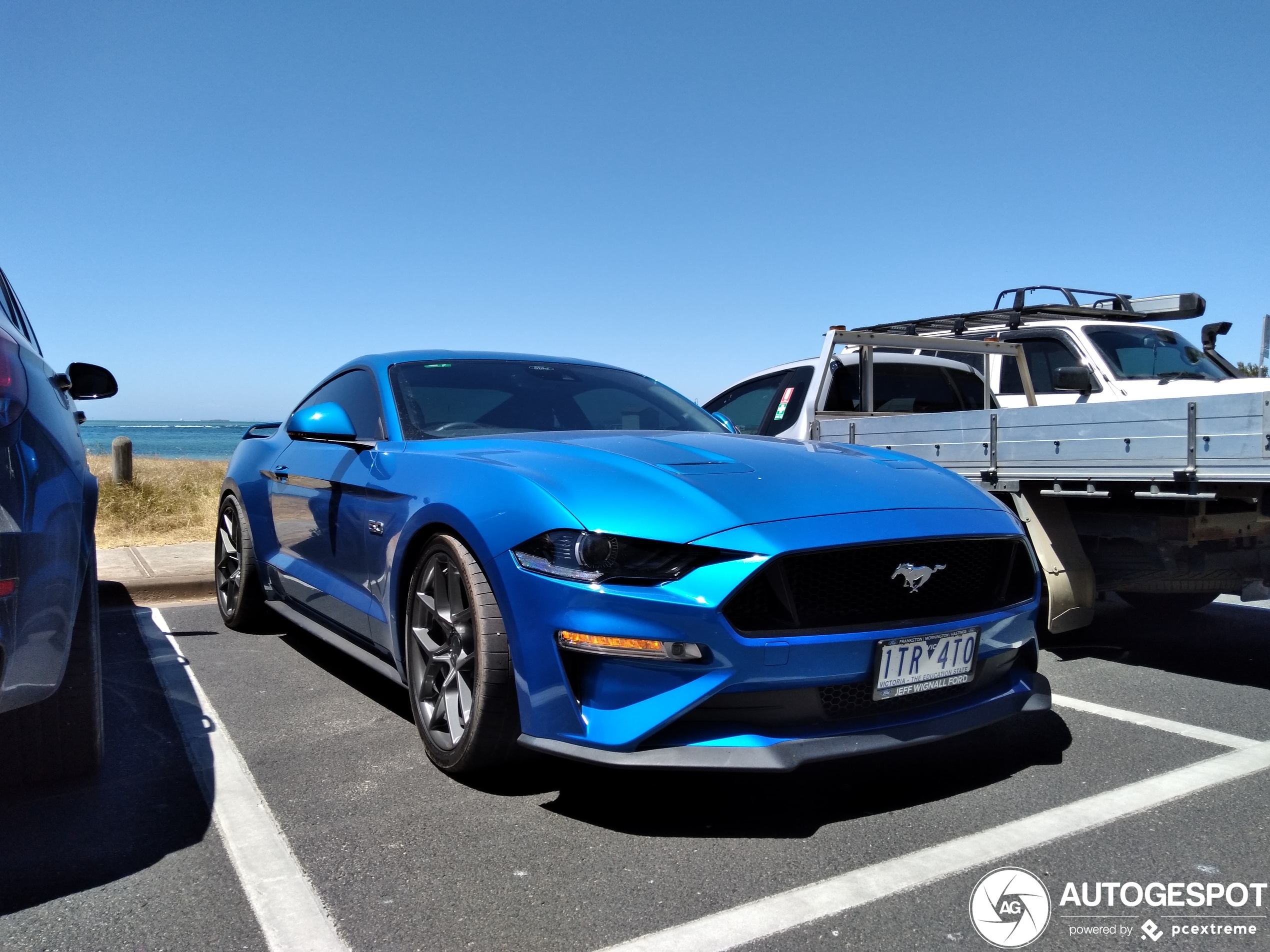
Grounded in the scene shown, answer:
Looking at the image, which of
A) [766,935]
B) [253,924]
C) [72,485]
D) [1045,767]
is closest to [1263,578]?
[1045,767]

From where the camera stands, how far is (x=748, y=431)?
291 inches

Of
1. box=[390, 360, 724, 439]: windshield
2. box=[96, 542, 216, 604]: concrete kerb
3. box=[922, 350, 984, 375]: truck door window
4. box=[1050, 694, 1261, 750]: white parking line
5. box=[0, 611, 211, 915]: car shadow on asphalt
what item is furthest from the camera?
box=[922, 350, 984, 375]: truck door window

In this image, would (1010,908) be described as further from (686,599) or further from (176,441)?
(176,441)

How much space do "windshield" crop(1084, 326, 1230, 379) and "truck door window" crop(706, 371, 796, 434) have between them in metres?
2.56

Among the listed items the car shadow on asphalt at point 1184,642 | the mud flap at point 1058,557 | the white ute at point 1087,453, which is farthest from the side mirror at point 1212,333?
the mud flap at point 1058,557

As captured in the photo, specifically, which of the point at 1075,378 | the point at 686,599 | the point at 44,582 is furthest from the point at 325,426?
the point at 1075,378

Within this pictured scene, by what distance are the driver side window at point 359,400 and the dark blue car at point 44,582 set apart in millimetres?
1059

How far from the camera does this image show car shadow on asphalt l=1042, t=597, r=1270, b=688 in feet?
15.5

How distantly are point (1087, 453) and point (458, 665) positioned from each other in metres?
2.87

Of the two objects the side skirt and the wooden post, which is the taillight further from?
the wooden post

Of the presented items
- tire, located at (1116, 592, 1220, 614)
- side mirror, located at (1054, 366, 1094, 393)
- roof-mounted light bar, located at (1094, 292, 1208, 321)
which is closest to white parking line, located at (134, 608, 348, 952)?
tire, located at (1116, 592, 1220, 614)

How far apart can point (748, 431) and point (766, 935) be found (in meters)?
5.41

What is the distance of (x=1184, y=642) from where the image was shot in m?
5.38

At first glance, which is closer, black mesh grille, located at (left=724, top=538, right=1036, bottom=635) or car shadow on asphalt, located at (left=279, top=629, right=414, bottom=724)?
black mesh grille, located at (left=724, top=538, right=1036, bottom=635)
